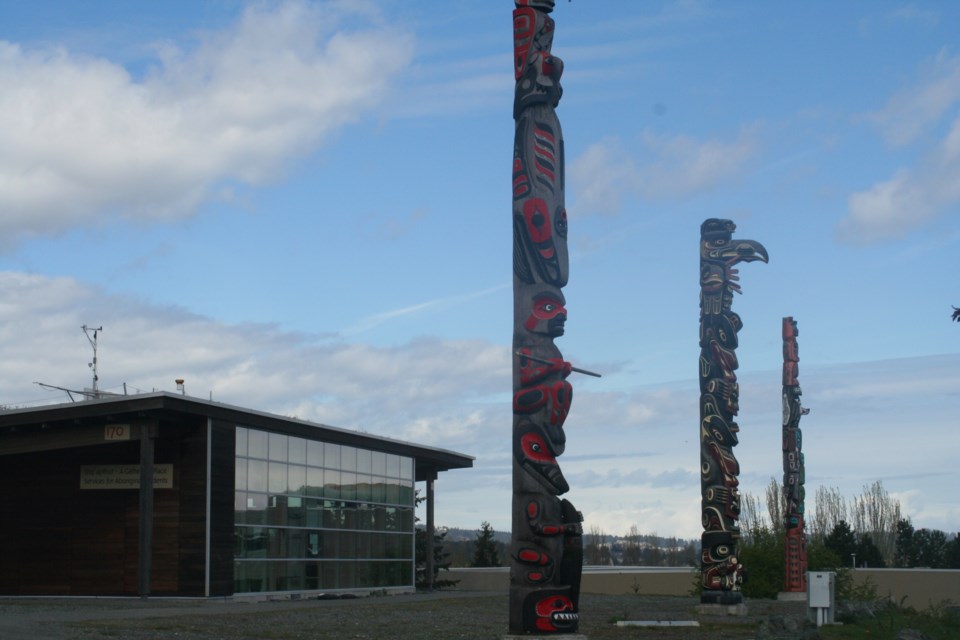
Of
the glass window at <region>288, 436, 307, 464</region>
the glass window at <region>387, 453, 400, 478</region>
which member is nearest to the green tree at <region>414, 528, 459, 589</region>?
the glass window at <region>387, 453, 400, 478</region>

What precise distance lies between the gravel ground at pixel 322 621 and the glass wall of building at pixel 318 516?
3.89 m

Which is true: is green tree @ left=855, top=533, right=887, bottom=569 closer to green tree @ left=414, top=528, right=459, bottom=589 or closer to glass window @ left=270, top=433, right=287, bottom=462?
green tree @ left=414, top=528, right=459, bottom=589

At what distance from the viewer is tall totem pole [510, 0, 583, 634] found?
16203 millimetres

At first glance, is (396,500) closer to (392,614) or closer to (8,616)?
(392,614)

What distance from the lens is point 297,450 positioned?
3991 centimetres

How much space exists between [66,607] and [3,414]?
8.31 meters

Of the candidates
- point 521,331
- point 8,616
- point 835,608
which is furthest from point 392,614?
point 521,331

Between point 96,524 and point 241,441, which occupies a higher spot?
point 241,441

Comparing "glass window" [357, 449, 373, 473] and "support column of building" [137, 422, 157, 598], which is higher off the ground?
"glass window" [357, 449, 373, 473]

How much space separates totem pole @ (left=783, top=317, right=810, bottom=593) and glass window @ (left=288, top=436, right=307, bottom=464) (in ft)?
52.9

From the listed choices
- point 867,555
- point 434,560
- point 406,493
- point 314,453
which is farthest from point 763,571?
point 867,555

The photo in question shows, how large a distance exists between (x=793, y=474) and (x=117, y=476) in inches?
852

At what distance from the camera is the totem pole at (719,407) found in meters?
29.0

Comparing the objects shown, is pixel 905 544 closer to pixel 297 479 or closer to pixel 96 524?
pixel 297 479
